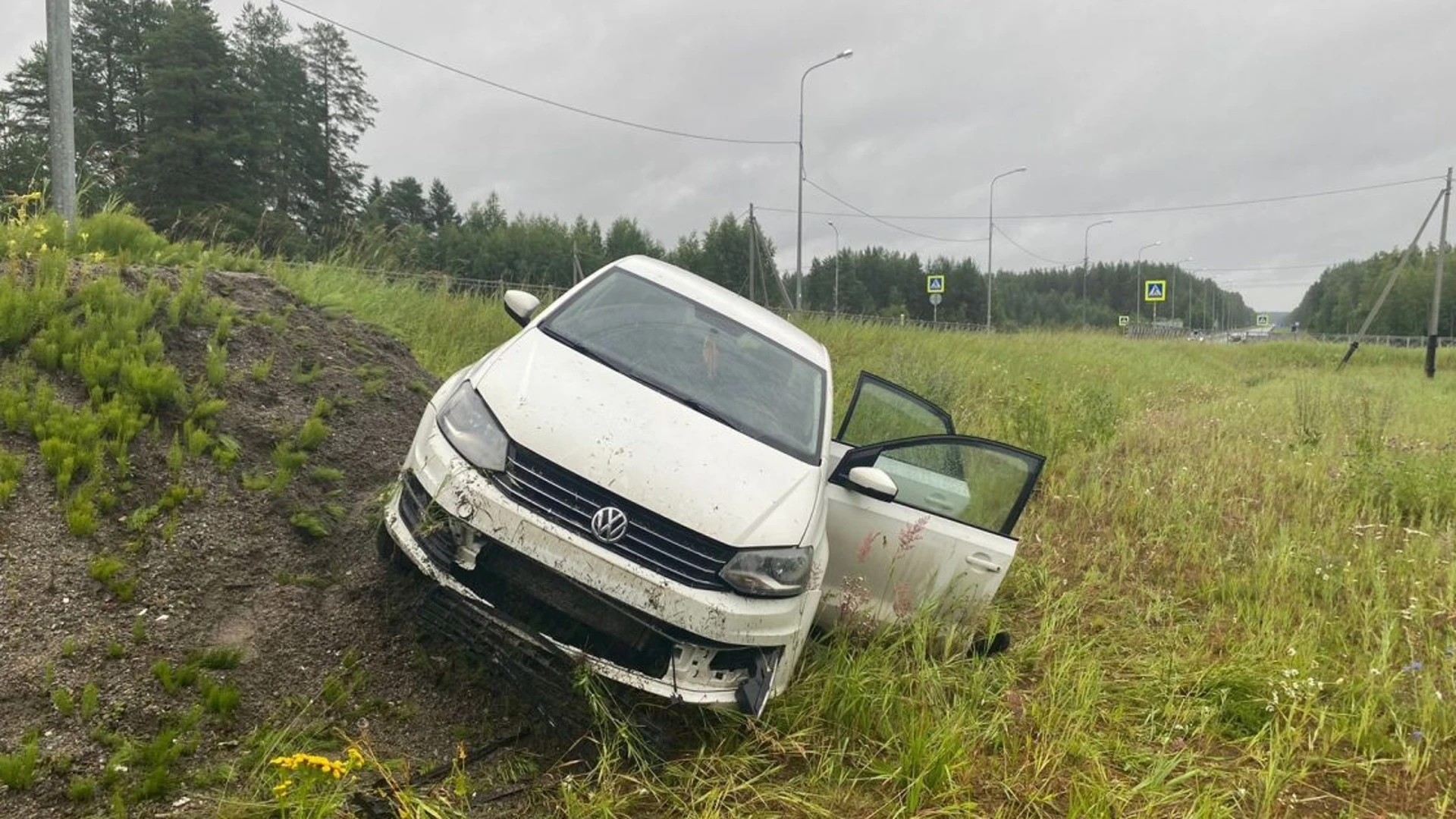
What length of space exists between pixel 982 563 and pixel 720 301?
192 centimetres

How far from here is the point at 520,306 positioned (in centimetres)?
432

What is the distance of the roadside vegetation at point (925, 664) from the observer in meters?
2.79

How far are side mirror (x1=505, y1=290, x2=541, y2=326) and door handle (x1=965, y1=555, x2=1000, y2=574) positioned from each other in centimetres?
244

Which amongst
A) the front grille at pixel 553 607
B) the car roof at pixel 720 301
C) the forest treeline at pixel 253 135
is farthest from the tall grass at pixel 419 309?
the forest treeline at pixel 253 135

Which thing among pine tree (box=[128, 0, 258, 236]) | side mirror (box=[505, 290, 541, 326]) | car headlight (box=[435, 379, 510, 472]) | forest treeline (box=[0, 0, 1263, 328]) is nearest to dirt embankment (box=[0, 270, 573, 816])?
car headlight (box=[435, 379, 510, 472])

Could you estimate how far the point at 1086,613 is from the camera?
5.03 meters

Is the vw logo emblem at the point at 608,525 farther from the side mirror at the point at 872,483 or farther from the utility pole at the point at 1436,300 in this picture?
→ the utility pole at the point at 1436,300

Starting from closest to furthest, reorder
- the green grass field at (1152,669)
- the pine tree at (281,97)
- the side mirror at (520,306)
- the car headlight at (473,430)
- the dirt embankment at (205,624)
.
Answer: the dirt embankment at (205,624), the car headlight at (473,430), the green grass field at (1152,669), the side mirror at (520,306), the pine tree at (281,97)

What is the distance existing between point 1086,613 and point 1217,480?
3.33 meters

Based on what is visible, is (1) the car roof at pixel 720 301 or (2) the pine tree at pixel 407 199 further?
(2) the pine tree at pixel 407 199

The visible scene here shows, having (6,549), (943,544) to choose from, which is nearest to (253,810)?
(6,549)

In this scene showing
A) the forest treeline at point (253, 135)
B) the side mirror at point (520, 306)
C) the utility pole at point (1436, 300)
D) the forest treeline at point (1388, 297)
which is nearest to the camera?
the side mirror at point (520, 306)

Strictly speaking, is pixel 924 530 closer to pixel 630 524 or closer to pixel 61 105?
pixel 630 524

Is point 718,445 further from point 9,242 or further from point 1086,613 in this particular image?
point 9,242
